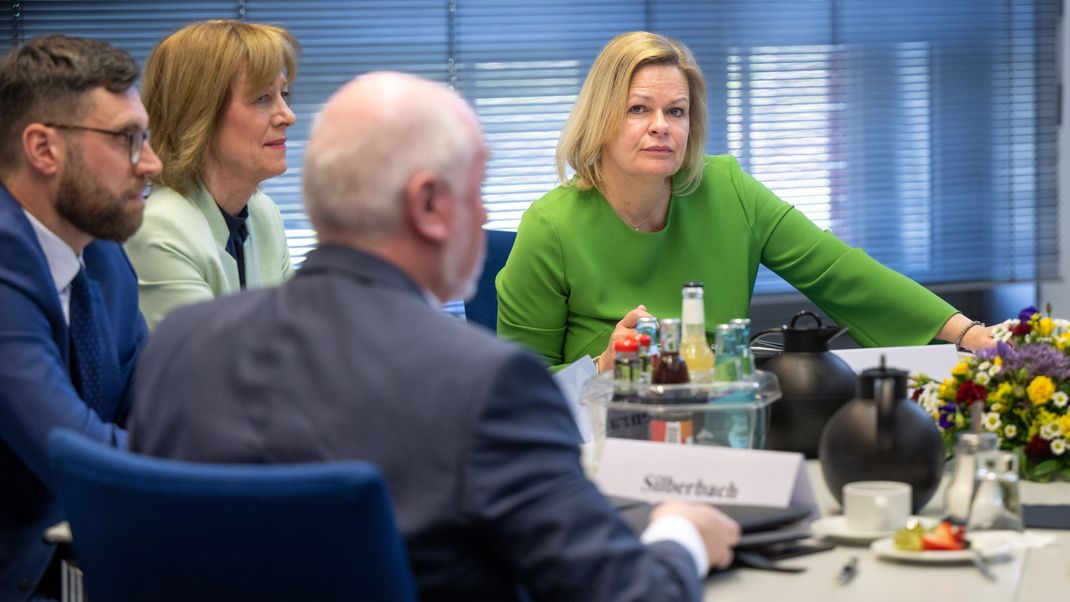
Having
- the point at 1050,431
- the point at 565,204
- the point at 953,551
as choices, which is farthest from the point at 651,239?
the point at 953,551

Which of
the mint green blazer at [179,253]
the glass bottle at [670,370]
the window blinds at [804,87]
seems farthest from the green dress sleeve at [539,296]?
the window blinds at [804,87]

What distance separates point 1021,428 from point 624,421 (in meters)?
0.61

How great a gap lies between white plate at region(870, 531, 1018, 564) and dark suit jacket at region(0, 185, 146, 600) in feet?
3.62

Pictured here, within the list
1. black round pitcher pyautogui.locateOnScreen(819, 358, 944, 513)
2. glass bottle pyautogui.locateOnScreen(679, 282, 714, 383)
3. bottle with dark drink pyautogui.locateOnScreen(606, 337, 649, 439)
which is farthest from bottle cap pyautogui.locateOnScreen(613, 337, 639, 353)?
black round pitcher pyautogui.locateOnScreen(819, 358, 944, 513)

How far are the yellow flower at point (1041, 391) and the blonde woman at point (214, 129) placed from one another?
1.59m

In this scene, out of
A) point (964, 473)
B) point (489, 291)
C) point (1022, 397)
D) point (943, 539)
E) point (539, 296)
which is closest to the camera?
point (943, 539)

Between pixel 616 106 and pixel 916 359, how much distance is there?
3.50 feet

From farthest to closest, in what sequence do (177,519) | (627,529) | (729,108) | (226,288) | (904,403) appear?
(729,108), (226,288), (904,403), (627,529), (177,519)

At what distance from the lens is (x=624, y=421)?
1871 mm

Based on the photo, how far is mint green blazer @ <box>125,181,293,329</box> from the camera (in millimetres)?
2584

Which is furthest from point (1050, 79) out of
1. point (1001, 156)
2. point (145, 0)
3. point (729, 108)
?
point (145, 0)

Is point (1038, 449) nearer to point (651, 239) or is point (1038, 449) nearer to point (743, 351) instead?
point (743, 351)

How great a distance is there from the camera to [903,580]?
1430 millimetres

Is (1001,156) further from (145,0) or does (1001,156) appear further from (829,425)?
(829,425)
